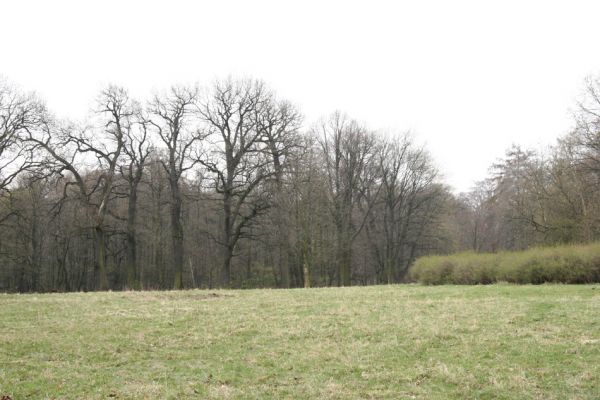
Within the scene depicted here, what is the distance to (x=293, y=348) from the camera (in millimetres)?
9859

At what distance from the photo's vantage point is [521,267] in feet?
66.1

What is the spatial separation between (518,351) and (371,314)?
16.2 ft

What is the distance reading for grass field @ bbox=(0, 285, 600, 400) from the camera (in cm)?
723

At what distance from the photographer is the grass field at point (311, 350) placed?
723 centimetres

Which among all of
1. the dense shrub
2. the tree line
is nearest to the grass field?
the dense shrub

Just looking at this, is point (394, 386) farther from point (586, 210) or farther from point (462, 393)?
point (586, 210)

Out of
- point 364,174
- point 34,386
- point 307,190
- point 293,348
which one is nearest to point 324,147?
point 364,174

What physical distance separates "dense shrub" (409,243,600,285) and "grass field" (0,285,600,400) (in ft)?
12.0

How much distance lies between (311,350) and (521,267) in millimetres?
13789

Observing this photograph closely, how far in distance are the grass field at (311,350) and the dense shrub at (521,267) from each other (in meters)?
3.66

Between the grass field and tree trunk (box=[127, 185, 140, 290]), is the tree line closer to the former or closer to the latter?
tree trunk (box=[127, 185, 140, 290])

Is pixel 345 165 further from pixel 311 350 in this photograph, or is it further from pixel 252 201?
pixel 311 350

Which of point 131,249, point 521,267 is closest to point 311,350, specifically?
point 521,267

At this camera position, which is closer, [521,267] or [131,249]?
[521,267]
